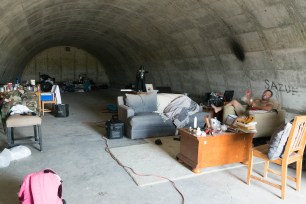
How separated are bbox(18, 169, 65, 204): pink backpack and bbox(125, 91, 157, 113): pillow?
10.3 feet

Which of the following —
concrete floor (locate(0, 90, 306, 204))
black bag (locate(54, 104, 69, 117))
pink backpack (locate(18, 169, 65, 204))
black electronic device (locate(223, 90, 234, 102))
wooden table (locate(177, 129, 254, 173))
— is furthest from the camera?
black bag (locate(54, 104, 69, 117))

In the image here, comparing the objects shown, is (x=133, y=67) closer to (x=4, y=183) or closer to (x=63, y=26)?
(x=63, y=26)

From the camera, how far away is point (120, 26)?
917cm

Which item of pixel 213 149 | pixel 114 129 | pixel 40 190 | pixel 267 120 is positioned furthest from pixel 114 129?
pixel 267 120

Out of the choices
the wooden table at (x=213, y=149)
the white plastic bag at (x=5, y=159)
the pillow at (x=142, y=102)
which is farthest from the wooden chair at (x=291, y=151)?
the white plastic bag at (x=5, y=159)

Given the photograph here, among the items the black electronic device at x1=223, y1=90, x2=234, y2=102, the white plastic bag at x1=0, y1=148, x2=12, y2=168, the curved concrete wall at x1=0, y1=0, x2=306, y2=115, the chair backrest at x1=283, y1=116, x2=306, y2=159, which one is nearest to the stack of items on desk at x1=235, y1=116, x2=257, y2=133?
the chair backrest at x1=283, y1=116, x2=306, y2=159

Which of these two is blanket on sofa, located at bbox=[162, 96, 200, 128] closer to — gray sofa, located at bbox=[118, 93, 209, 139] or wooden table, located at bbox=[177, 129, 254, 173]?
gray sofa, located at bbox=[118, 93, 209, 139]

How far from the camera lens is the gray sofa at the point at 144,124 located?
5.10 meters

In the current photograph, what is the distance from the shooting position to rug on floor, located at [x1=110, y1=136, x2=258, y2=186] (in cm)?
347

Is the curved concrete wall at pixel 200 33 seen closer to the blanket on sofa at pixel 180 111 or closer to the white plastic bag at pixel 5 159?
the blanket on sofa at pixel 180 111

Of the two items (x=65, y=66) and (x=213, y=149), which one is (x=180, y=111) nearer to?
(x=213, y=149)

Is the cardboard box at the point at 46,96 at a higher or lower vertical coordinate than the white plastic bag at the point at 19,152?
higher

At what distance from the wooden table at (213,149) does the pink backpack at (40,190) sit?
6.09 ft

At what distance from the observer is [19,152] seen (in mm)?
4031
